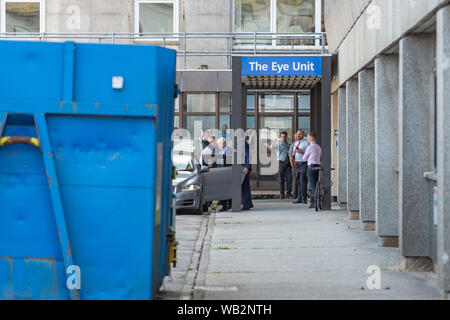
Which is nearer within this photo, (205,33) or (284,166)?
(284,166)

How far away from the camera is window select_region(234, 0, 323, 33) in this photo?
28.6 metres

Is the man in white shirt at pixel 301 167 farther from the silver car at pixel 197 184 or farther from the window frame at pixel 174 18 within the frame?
the window frame at pixel 174 18

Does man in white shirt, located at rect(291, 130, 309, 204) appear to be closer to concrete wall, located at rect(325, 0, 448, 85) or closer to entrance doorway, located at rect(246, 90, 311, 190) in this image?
concrete wall, located at rect(325, 0, 448, 85)

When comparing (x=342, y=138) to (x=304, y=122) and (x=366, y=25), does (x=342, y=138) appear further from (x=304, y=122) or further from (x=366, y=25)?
(x=304, y=122)

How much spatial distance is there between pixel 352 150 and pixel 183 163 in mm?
4790

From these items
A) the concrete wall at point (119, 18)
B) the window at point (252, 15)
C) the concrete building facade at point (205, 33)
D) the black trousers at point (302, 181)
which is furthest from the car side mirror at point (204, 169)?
the window at point (252, 15)

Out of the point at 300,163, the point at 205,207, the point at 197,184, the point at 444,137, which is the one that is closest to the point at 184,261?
the point at 444,137

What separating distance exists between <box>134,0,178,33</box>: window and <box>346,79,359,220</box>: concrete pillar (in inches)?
507

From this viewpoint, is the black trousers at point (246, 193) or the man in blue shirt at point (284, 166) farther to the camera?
the man in blue shirt at point (284, 166)

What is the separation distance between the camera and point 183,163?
20.0 meters

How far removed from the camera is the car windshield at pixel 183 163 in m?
19.8

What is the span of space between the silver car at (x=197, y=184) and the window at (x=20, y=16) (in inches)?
419

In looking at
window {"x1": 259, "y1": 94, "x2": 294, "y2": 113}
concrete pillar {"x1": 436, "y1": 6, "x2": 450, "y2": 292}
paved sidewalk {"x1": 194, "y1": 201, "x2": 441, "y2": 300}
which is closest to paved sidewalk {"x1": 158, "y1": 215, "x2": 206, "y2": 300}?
paved sidewalk {"x1": 194, "y1": 201, "x2": 441, "y2": 300}

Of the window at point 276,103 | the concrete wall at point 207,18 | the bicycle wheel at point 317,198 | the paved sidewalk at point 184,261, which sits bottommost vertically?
the paved sidewalk at point 184,261
